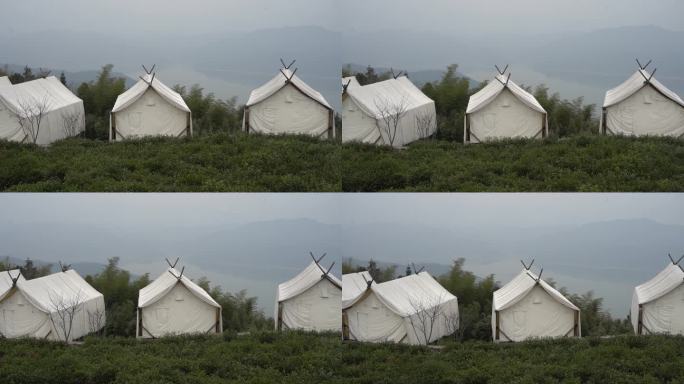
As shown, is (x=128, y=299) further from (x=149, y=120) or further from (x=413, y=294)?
(x=413, y=294)

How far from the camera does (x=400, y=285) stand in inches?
290

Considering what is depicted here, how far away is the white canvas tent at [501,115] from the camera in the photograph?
741 centimetres

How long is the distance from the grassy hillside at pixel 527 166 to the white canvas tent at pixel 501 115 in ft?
0.31

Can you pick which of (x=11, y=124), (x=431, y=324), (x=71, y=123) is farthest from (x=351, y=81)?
(x=11, y=124)

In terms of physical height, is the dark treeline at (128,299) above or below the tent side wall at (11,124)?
below

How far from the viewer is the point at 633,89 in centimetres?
730

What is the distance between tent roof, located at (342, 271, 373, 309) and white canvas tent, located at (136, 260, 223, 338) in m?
0.99

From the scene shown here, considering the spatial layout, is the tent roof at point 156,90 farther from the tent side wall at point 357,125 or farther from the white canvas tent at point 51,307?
the white canvas tent at point 51,307

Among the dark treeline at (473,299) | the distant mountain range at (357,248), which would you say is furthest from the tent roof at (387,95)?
the dark treeline at (473,299)

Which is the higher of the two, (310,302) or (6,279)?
(6,279)

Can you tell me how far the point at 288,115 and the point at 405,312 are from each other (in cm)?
175

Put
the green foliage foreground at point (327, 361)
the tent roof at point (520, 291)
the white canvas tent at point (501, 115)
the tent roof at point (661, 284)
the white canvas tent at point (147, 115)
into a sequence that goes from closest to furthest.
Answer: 1. the green foliage foreground at point (327, 361)
2. the tent roof at point (661, 284)
3. the tent roof at point (520, 291)
4. the white canvas tent at point (501, 115)
5. the white canvas tent at point (147, 115)

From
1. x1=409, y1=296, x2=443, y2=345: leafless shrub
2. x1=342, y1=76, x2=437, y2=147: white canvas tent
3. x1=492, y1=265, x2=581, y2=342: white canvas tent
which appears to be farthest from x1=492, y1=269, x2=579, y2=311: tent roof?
x1=342, y1=76, x2=437, y2=147: white canvas tent

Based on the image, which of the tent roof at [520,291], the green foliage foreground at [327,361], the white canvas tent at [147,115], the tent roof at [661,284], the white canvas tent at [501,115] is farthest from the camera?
the white canvas tent at [147,115]
